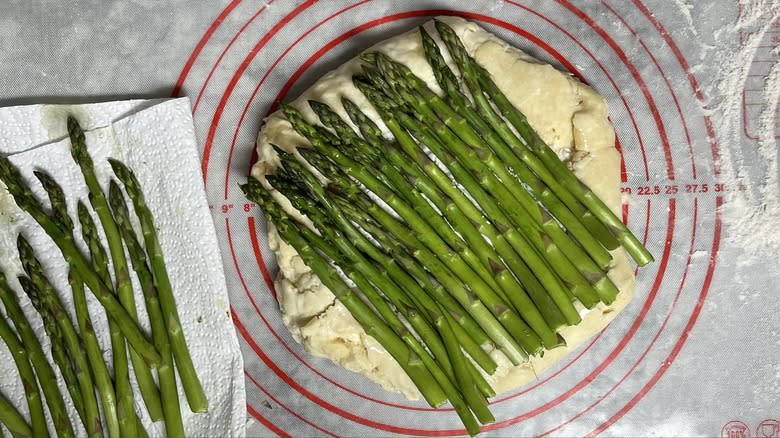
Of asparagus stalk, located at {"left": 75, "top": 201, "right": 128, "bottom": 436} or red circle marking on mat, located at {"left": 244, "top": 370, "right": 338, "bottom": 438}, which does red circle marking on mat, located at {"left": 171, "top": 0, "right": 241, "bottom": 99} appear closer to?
asparagus stalk, located at {"left": 75, "top": 201, "right": 128, "bottom": 436}

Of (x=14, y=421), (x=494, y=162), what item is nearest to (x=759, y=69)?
(x=494, y=162)

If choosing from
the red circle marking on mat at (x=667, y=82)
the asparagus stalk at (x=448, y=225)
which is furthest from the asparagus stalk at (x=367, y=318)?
the red circle marking on mat at (x=667, y=82)

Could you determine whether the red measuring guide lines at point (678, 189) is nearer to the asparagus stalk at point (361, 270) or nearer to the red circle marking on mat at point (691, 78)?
the red circle marking on mat at point (691, 78)

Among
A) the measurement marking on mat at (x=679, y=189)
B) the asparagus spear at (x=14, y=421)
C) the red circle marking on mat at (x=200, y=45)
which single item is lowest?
the measurement marking on mat at (x=679, y=189)

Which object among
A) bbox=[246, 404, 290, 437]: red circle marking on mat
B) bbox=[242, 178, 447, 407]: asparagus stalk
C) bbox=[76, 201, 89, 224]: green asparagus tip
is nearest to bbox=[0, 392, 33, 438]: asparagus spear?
bbox=[76, 201, 89, 224]: green asparagus tip

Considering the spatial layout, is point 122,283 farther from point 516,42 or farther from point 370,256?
point 516,42
